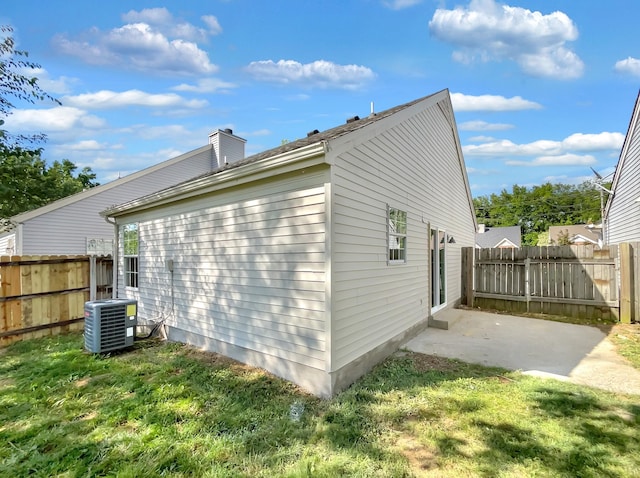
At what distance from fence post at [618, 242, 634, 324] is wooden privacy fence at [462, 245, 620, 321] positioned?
0.57ft

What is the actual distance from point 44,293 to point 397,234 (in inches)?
300

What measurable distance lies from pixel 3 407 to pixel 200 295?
2.62 m

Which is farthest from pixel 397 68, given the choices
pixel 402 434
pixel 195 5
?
pixel 402 434

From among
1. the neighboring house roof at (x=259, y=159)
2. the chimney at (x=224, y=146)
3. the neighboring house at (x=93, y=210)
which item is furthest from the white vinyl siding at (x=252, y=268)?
the chimney at (x=224, y=146)

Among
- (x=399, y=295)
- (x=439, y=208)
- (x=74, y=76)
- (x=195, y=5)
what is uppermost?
(x=195, y=5)

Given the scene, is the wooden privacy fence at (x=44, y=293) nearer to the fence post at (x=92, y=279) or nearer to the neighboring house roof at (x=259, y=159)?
the fence post at (x=92, y=279)

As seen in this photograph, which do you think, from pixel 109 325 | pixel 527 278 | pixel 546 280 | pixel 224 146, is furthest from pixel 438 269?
pixel 224 146

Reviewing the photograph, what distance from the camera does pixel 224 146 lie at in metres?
14.9

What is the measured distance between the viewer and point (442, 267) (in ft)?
26.6

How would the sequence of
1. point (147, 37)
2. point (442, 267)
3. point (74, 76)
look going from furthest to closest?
point (442, 267)
point (147, 37)
point (74, 76)

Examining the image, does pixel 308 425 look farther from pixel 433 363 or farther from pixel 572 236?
pixel 572 236

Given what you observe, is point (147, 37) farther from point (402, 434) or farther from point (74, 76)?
point (402, 434)

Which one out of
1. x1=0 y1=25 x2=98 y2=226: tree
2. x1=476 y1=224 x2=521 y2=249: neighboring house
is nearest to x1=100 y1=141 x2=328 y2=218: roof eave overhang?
x1=0 y1=25 x2=98 y2=226: tree

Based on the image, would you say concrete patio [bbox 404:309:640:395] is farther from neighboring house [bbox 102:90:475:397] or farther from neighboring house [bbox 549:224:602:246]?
neighboring house [bbox 549:224:602:246]
